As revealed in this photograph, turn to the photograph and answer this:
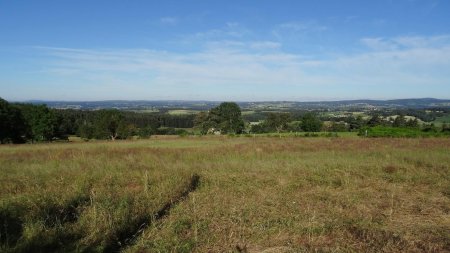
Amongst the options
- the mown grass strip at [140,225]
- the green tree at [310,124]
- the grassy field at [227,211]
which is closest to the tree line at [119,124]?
the green tree at [310,124]

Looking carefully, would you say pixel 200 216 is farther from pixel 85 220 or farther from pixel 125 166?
pixel 125 166

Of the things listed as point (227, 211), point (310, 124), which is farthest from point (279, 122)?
point (227, 211)

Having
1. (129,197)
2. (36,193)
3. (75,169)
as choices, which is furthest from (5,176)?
(129,197)

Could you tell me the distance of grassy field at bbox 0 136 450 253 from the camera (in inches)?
226

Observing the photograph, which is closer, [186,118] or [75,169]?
[75,169]

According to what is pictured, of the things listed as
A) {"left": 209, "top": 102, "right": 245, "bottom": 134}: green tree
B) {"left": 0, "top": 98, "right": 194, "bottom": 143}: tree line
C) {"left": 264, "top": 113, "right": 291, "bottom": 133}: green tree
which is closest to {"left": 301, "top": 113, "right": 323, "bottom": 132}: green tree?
{"left": 264, "top": 113, "right": 291, "bottom": 133}: green tree

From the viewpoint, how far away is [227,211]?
7492mm

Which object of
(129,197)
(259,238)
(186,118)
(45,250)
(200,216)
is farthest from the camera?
(186,118)

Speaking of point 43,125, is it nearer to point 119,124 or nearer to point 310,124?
point 119,124

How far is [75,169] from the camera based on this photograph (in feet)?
41.3

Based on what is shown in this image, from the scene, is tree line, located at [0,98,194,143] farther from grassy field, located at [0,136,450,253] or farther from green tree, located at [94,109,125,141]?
grassy field, located at [0,136,450,253]

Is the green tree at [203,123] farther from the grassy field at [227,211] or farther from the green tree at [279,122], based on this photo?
the grassy field at [227,211]

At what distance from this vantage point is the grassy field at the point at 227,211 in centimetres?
574

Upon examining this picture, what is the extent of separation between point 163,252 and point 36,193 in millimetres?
4668
